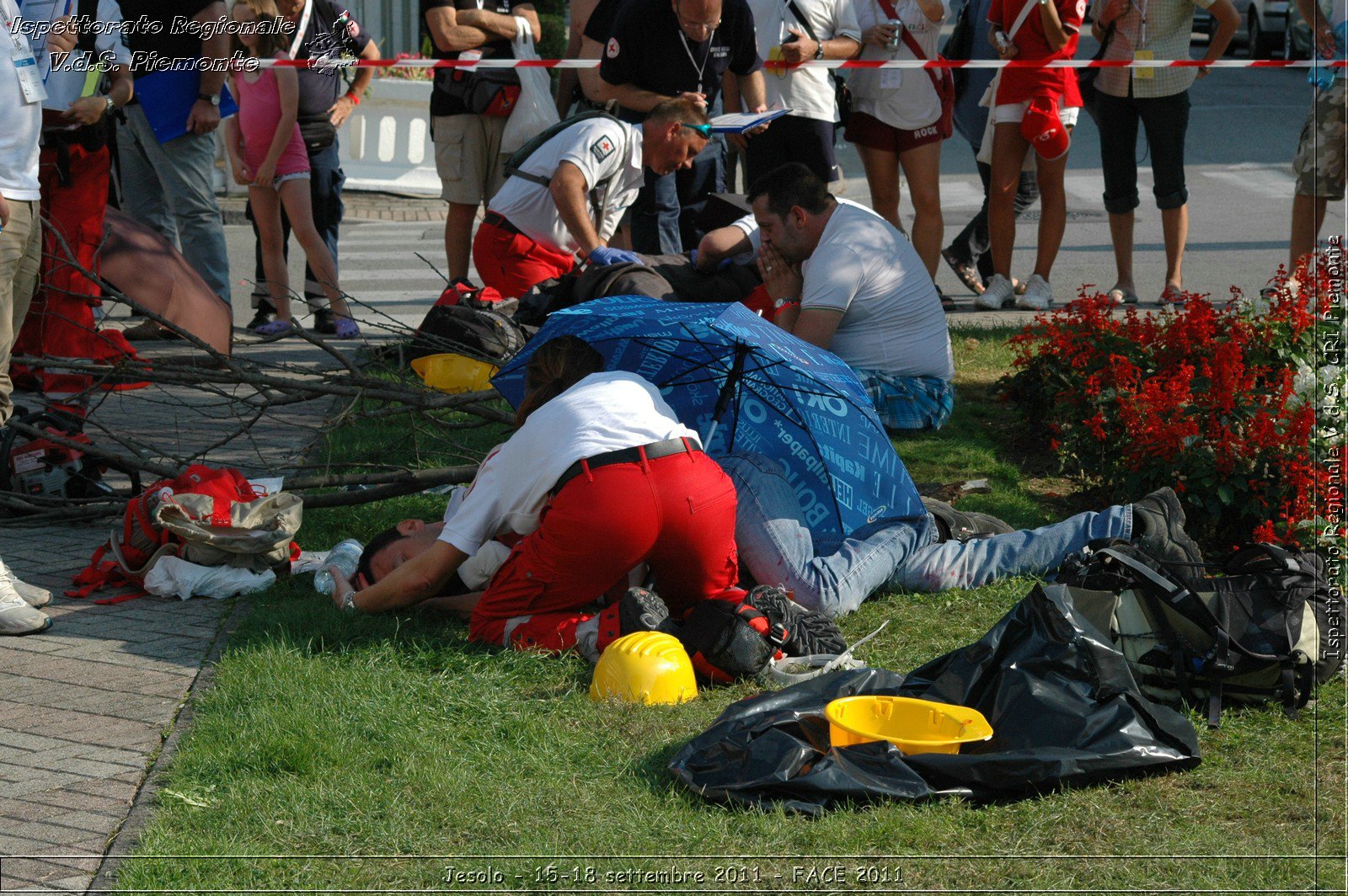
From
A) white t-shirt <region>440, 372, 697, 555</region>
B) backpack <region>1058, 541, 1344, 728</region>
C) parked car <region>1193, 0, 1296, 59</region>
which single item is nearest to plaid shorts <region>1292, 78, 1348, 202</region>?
backpack <region>1058, 541, 1344, 728</region>

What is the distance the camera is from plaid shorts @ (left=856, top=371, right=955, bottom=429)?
6.56m

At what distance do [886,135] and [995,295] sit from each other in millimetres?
1316

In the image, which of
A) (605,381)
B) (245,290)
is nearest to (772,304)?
(605,381)

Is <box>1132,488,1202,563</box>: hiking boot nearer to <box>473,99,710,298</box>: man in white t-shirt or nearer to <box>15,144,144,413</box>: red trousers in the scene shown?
<box>473,99,710,298</box>: man in white t-shirt

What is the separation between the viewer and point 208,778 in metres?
3.53

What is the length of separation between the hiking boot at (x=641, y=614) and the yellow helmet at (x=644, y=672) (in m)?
0.05

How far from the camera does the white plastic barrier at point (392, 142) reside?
50.7ft

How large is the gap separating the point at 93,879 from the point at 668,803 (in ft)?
4.22

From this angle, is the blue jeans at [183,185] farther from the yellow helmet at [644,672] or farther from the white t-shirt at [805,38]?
the yellow helmet at [644,672]

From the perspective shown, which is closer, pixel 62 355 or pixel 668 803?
pixel 668 803

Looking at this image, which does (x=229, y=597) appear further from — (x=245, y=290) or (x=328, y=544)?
(x=245, y=290)

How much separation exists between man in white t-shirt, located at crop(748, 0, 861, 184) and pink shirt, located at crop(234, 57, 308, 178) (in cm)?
277

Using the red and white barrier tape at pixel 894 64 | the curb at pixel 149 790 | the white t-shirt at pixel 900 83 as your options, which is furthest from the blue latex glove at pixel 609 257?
the curb at pixel 149 790

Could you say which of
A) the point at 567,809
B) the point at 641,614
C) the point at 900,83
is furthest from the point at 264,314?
the point at 567,809
